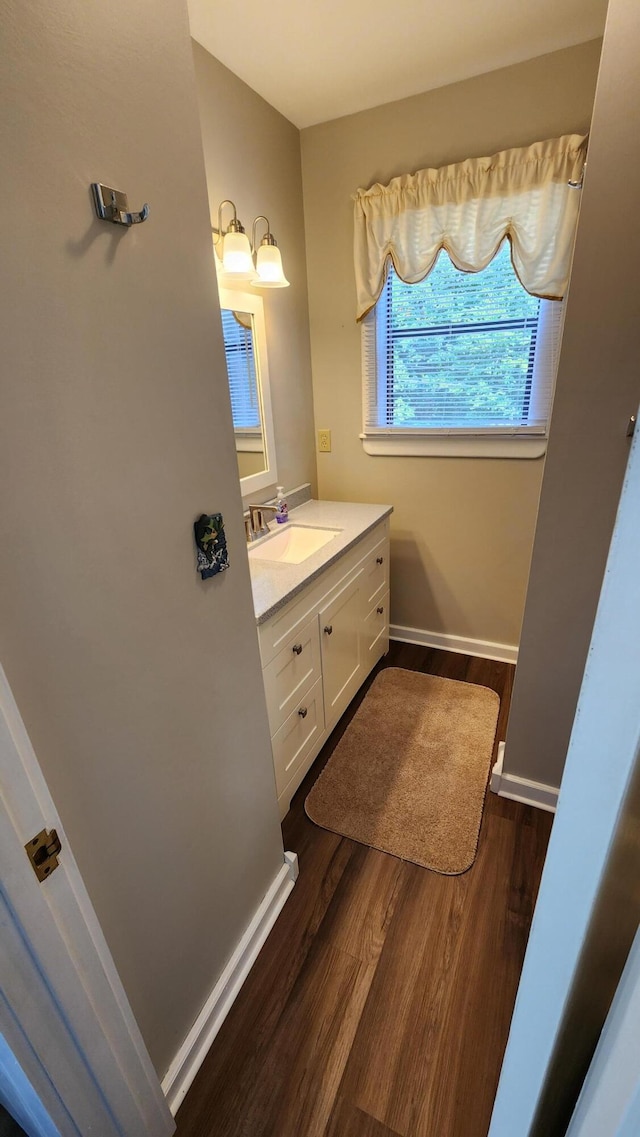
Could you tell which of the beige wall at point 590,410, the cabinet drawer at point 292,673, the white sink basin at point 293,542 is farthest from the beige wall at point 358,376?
the cabinet drawer at point 292,673

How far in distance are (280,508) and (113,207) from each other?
5.22ft

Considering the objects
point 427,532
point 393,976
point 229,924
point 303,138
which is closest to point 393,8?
point 303,138

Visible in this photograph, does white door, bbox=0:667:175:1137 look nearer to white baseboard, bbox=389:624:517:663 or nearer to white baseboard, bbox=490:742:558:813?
white baseboard, bbox=490:742:558:813

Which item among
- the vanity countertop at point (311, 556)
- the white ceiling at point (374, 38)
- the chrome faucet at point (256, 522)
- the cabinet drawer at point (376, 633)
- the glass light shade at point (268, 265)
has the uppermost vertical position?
the white ceiling at point (374, 38)

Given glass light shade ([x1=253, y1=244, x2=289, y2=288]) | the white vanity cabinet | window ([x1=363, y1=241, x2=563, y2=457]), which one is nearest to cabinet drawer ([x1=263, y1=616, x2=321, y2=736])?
the white vanity cabinet

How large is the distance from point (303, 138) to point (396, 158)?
1.53 feet

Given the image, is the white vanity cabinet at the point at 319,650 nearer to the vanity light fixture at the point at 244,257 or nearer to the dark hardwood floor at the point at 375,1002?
the dark hardwood floor at the point at 375,1002

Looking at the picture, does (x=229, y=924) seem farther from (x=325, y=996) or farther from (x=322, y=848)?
(x=322, y=848)

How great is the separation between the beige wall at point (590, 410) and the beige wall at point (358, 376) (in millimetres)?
921

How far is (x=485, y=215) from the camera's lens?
1936 millimetres

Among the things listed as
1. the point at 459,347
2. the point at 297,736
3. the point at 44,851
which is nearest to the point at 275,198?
the point at 459,347

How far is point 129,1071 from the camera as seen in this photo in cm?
85

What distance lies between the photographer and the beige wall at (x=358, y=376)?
1821 millimetres

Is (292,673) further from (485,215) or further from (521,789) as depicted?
(485,215)
